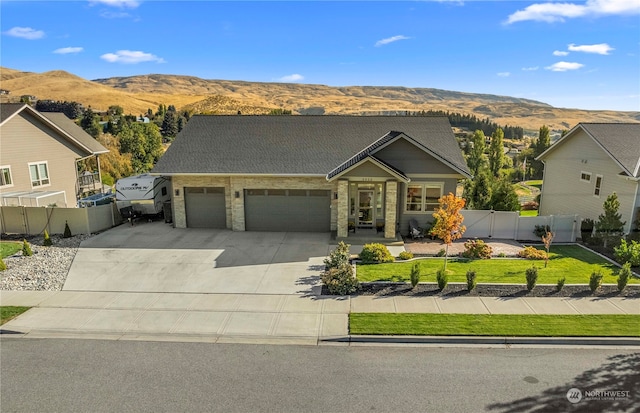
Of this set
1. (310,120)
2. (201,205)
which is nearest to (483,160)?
(310,120)

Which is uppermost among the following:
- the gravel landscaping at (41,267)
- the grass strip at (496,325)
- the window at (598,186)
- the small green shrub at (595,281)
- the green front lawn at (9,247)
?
the window at (598,186)

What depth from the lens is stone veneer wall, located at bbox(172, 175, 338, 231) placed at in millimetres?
21297

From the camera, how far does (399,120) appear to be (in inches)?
982

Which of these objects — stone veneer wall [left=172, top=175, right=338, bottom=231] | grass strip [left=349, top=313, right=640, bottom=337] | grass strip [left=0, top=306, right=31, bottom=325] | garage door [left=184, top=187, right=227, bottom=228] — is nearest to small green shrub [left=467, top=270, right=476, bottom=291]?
grass strip [left=349, top=313, right=640, bottom=337]

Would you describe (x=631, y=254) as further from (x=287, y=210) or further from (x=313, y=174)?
(x=287, y=210)

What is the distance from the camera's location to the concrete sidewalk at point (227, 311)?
11211 mm

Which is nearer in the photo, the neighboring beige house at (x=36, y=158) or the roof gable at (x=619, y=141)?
the roof gable at (x=619, y=141)

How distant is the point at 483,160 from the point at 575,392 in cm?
4413

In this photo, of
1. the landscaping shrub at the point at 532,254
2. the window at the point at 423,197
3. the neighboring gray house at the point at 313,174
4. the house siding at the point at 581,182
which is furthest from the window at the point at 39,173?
the house siding at the point at 581,182

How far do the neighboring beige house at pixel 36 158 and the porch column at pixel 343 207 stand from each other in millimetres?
17133

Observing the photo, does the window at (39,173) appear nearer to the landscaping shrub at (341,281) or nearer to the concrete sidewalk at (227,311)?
the concrete sidewalk at (227,311)

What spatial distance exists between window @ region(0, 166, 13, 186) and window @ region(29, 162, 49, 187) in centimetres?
159

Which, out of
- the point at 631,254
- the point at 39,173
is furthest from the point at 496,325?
the point at 39,173

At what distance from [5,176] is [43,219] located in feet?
16.4
